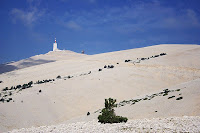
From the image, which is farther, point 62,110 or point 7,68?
point 7,68

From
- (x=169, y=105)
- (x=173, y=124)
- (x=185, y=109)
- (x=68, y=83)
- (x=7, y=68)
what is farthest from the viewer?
(x=7, y=68)

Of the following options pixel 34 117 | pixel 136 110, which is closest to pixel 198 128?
pixel 136 110

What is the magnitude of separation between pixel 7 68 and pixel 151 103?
77304mm

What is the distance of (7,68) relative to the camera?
282 feet

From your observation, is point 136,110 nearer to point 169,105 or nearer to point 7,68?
point 169,105

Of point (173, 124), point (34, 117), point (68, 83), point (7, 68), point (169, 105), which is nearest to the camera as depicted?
point (173, 124)

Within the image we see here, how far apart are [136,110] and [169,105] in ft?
10.4

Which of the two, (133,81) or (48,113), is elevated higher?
(133,81)

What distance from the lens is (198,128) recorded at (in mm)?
11414

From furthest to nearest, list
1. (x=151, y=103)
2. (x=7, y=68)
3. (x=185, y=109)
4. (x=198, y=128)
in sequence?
1. (x=7, y=68)
2. (x=151, y=103)
3. (x=185, y=109)
4. (x=198, y=128)

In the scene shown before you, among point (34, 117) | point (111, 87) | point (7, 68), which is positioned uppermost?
point (7, 68)

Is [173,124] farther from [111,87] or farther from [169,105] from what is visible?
[111,87]

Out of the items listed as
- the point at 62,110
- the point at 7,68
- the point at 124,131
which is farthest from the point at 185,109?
the point at 7,68

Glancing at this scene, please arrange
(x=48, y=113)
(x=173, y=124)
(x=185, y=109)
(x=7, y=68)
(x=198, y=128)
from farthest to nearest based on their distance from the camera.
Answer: (x=7, y=68)
(x=48, y=113)
(x=185, y=109)
(x=173, y=124)
(x=198, y=128)
